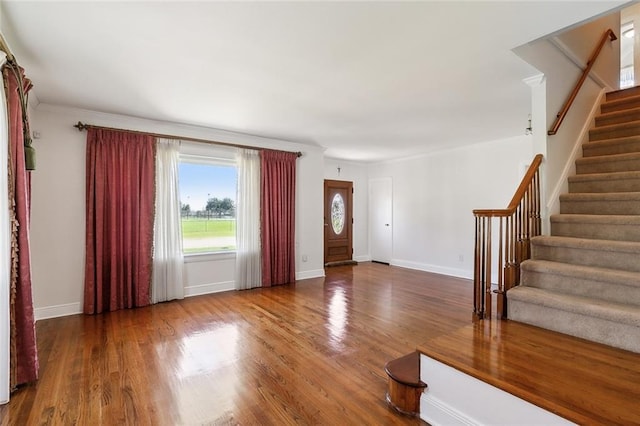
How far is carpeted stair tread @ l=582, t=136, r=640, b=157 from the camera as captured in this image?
3.13 metres

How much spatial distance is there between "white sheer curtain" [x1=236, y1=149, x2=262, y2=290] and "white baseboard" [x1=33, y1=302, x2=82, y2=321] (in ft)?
6.73

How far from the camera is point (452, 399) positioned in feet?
5.77

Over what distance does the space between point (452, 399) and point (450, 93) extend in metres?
2.88

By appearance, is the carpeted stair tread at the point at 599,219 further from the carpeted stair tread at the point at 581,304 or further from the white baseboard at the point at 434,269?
the white baseboard at the point at 434,269

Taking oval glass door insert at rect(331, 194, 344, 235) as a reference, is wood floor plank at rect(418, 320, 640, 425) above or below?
below

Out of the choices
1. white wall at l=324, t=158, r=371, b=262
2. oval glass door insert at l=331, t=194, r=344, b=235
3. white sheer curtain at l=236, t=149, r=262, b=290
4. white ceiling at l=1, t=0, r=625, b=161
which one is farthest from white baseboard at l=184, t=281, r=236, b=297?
white wall at l=324, t=158, r=371, b=262

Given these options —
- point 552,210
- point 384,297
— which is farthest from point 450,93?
point 384,297

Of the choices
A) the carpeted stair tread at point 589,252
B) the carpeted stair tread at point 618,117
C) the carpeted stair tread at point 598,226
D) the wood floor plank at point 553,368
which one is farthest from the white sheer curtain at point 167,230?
the carpeted stair tread at point 618,117

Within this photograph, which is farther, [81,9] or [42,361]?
[42,361]

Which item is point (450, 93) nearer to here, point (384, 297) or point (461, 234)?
point (384, 297)

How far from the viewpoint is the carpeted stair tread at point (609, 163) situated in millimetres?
2967

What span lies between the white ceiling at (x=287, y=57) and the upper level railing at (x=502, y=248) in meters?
1.23

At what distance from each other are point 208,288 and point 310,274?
1.90m

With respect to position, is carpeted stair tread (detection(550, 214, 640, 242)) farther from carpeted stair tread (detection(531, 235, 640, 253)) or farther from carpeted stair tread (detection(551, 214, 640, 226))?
carpeted stair tread (detection(531, 235, 640, 253))
